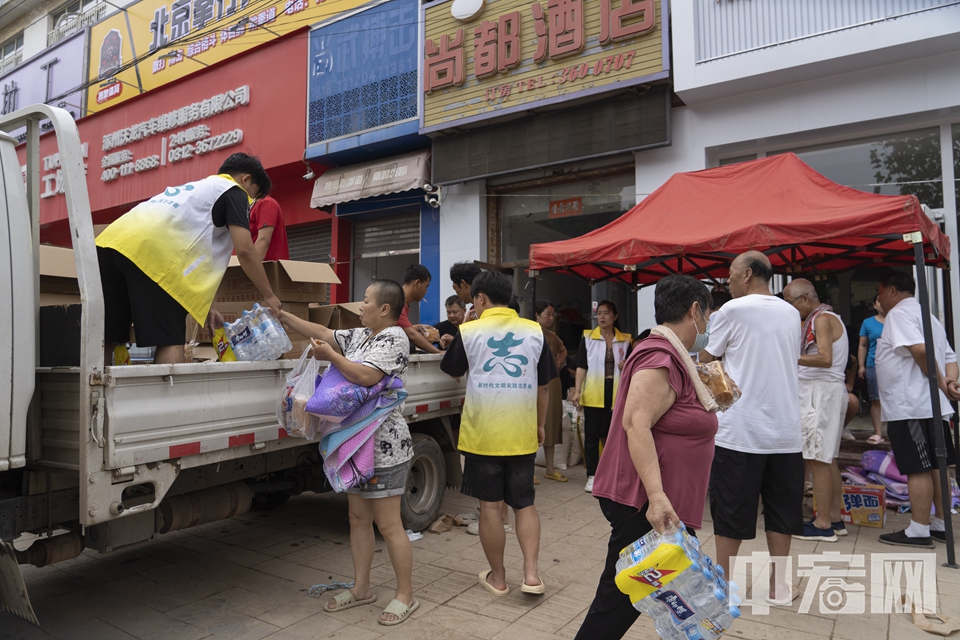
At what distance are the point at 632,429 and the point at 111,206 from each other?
52.5ft

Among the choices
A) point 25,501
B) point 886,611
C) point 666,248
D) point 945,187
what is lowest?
point 886,611

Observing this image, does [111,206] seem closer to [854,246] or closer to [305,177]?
[305,177]

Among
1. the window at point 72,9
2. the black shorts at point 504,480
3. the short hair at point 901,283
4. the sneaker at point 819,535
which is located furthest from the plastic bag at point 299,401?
the window at point 72,9

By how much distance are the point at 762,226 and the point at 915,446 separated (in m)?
1.99

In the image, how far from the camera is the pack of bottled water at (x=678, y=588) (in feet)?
6.84

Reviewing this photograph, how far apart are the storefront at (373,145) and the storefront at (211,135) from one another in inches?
23.1

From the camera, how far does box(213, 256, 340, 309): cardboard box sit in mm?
4086

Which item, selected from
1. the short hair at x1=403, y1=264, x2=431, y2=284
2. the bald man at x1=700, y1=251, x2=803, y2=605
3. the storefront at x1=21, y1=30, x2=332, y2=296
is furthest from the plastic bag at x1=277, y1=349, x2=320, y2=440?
the storefront at x1=21, y1=30, x2=332, y2=296

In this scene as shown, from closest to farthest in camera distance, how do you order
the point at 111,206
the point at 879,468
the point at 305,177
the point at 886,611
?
the point at 886,611, the point at 879,468, the point at 305,177, the point at 111,206

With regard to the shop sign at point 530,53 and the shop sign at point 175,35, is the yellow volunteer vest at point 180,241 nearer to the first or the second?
the shop sign at point 530,53

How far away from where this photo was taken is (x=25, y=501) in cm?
276

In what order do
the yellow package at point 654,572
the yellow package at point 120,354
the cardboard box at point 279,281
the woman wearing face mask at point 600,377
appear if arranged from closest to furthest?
the yellow package at point 654,572 < the yellow package at point 120,354 < the cardboard box at point 279,281 < the woman wearing face mask at point 600,377

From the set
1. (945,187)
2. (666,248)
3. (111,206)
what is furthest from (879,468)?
(111,206)

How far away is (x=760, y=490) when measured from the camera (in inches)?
132
